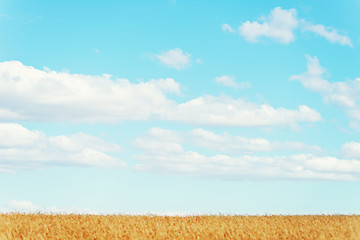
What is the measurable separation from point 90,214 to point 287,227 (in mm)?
10012

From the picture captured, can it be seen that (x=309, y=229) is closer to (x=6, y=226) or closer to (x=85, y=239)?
(x=85, y=239)

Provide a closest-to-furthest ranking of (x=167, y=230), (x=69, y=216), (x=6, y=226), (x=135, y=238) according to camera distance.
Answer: (x=135, y=238) → (x=167, y=230) → (x=6, y=226) → (x=69, y=216)

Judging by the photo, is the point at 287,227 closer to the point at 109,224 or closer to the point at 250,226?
the point at 250,226

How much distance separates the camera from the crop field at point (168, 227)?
19703 mm

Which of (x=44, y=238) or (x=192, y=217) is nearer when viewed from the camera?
(x=44, y=238)

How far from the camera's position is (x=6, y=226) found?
21938 millimetres

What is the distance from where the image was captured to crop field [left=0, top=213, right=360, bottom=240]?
19703 mm

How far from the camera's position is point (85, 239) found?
64.3 feet

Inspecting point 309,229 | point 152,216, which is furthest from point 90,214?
point 309,229

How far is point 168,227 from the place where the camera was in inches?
828

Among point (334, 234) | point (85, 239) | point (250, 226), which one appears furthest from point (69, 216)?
point (334, 234)

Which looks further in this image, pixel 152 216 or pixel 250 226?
pixel 152 216

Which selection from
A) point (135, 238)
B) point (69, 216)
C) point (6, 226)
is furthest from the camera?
point (69, 216)

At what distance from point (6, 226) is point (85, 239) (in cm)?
462
